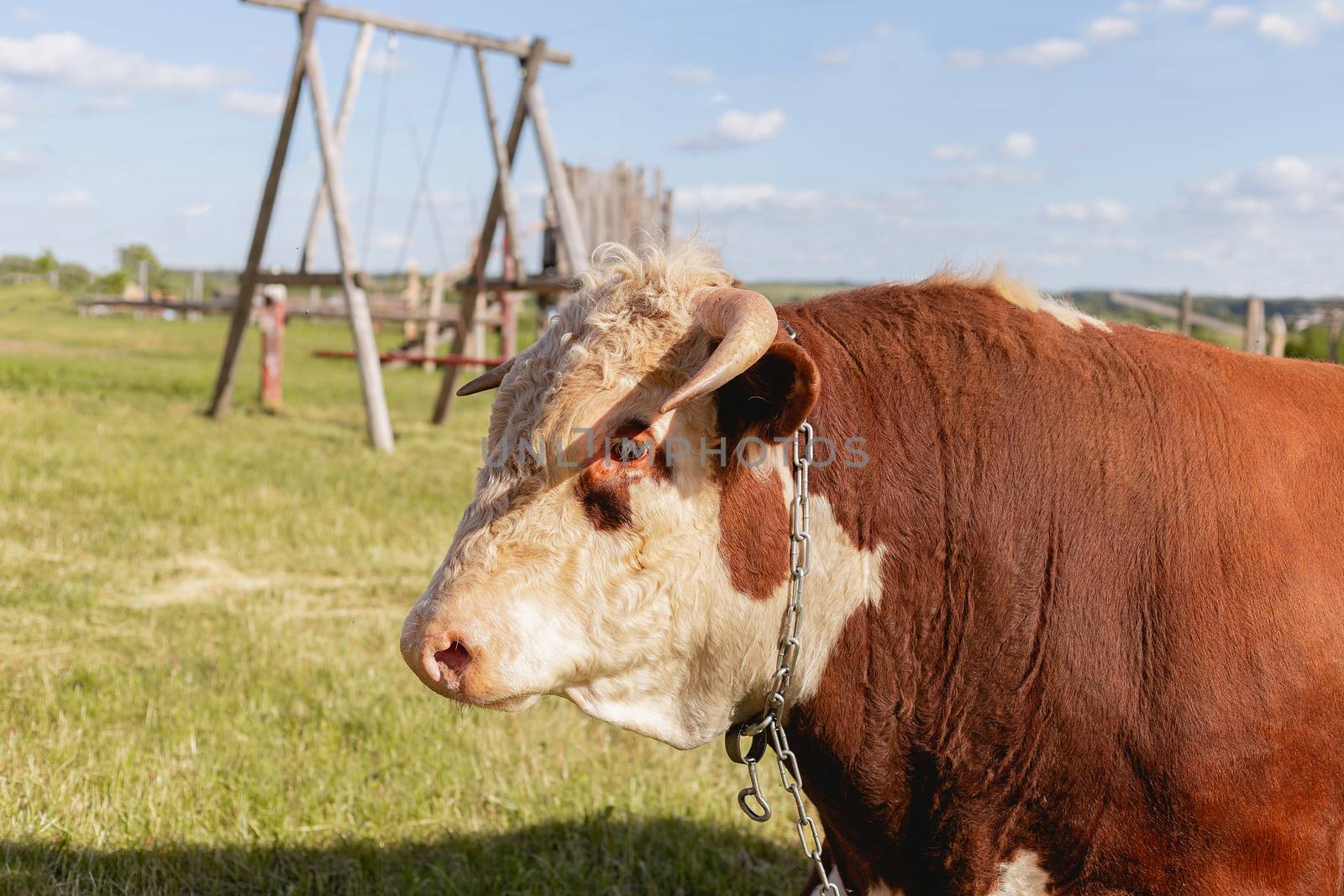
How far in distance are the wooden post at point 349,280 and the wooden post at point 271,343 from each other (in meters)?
3.46

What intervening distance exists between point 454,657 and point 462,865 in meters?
1.88

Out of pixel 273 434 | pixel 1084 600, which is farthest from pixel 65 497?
pixel 1084 600

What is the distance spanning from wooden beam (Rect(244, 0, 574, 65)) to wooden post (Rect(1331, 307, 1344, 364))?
14.2 metres

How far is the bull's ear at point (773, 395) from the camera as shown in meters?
2.12

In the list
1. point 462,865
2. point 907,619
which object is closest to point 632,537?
point 907,619

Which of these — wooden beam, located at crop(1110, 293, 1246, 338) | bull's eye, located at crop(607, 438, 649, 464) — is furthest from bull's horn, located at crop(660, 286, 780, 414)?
wooden beam, located at crop(1110, 293, 1246, 338)

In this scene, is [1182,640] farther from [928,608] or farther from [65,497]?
[65,497]

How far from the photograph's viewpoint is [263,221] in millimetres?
12305

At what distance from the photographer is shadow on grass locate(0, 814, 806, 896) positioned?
340 centimetres

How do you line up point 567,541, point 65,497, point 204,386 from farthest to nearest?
point 204,386 → point 65,497 → point 567,541

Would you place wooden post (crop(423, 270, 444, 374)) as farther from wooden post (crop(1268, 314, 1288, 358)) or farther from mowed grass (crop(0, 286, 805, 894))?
mowed grass (crop(0, 286, 805, 894))

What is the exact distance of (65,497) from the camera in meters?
8.06

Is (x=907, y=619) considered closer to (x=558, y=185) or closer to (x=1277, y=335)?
(x=558, y=185)

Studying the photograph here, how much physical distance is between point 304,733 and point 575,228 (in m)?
7.80
